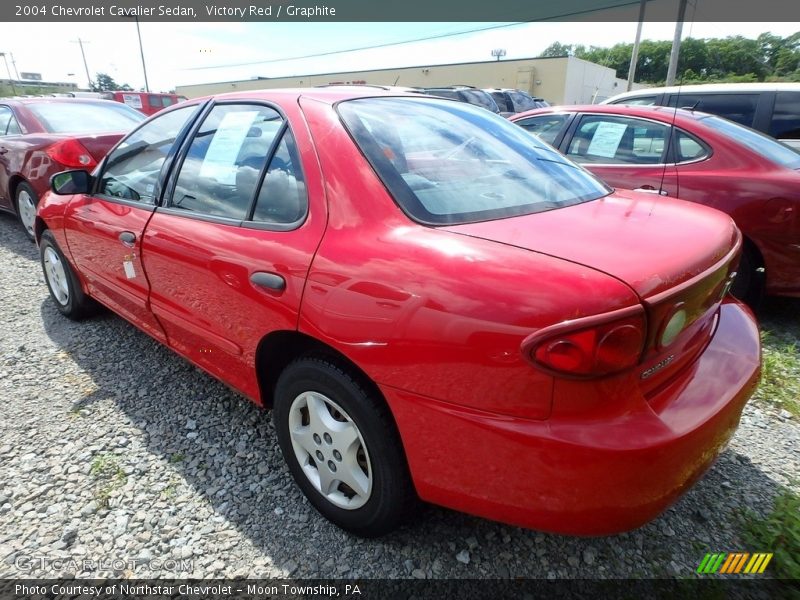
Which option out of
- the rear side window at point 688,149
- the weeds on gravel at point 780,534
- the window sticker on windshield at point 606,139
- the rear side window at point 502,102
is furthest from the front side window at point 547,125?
the rear side window at point 502,102

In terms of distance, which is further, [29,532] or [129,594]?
[29,532]

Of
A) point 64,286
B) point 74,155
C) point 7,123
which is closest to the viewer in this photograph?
point 64,286

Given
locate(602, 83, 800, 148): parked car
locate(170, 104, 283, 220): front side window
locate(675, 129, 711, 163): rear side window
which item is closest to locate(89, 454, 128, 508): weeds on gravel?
locate(170, 104, 283, 220): front side window

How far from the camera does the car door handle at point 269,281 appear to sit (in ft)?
5.87

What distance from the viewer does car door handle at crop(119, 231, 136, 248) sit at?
2604mm

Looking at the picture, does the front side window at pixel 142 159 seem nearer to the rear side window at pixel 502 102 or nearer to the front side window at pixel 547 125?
the front side window at pixel 547 125

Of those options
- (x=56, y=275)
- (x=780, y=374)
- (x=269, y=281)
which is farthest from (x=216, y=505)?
(x=780, y=374)

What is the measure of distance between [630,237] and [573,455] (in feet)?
2.23

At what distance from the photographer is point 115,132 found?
526 centimetres

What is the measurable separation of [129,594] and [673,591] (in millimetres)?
1838

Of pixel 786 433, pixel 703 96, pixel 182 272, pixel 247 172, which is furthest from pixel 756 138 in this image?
pixel 182 272

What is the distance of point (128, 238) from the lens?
2635mm

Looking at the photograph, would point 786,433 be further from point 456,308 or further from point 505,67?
point 505,67

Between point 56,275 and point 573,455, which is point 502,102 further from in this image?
point 573,455
